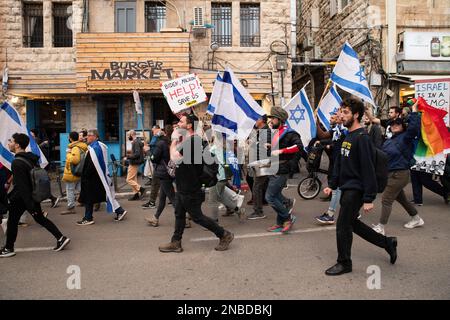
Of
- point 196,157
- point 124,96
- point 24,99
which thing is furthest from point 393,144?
point 24,99

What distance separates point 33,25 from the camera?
14.6 m

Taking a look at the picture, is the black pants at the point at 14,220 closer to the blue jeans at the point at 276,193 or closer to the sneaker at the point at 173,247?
the sneaker at the point at 173,247

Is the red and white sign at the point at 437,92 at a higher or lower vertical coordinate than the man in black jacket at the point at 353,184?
higher

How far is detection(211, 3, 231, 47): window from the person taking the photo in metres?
15.0

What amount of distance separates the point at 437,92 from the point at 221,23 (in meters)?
8.61

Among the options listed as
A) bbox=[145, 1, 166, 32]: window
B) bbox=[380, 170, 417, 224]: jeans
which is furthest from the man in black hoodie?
bbox=[145, 1, 166, 32]: window

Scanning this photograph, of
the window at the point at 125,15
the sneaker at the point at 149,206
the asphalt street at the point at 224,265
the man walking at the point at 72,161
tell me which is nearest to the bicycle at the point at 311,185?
the asphalt street at the point at 224,265

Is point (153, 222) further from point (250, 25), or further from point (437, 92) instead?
point (250, 25)

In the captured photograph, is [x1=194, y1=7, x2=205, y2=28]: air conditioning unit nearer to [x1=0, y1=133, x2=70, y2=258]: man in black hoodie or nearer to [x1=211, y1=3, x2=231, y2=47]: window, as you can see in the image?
[x1=211, y1=3, x2=231, y2=47]: window

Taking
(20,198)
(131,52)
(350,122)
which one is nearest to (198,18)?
(131,52)

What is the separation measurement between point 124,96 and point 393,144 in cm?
1082

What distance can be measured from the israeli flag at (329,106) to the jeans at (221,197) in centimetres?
331

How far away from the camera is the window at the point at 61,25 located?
578 inches

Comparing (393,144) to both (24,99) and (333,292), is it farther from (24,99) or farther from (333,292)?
(24,99)
